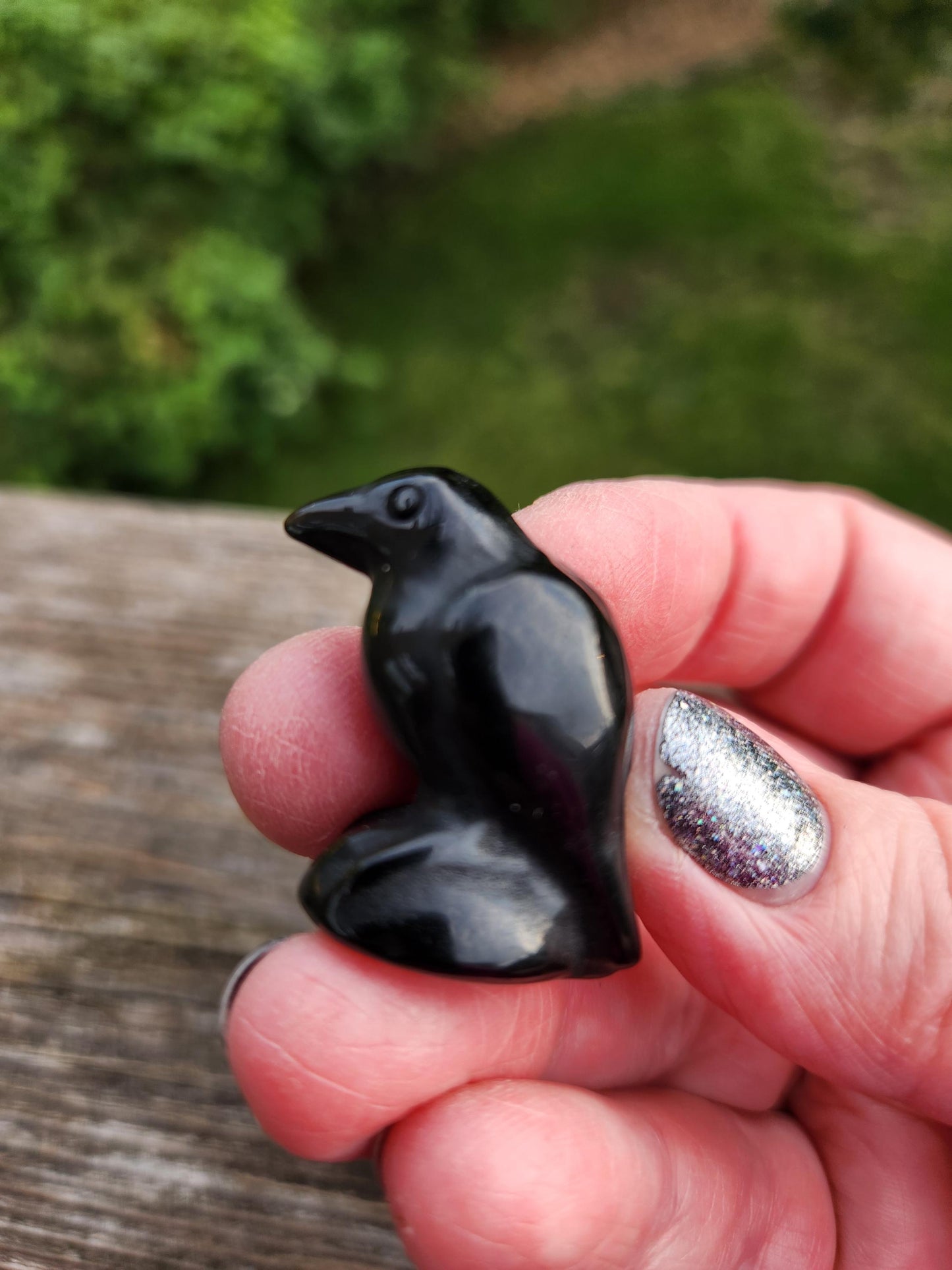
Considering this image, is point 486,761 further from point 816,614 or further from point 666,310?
point 666,310

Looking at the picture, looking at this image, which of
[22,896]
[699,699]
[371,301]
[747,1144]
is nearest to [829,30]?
[699,699]

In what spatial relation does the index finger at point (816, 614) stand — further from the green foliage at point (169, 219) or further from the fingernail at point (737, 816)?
the green foliage at point (169, 219)

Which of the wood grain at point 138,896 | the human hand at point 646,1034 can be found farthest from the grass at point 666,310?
the human hand at point 646,1034

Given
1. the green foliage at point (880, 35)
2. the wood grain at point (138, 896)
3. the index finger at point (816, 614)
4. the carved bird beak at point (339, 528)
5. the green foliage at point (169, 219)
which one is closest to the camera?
the carved bird beak at point (339, 528)

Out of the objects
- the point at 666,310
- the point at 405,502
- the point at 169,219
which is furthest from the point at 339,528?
the point at 666,310

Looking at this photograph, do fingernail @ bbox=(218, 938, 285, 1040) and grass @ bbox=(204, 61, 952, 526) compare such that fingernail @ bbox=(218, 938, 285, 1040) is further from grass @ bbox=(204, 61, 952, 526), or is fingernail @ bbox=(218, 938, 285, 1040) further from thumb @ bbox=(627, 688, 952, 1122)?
grass @ bbox=(204, 61, 952, 526)

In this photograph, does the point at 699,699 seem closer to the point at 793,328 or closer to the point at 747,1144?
the point at 747,1144
